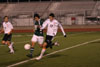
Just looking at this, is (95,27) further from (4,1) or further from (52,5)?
(4,1)

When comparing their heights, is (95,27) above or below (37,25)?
Answer: below

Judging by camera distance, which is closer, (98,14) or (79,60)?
(79,60)

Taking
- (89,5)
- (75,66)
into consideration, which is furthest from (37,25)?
(89,5)

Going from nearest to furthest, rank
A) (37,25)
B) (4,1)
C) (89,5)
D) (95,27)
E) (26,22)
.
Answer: (37,25), (95,27), (26,22), (89,5), (4,1)

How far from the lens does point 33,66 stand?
1052cm

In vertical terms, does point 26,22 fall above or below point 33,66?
below

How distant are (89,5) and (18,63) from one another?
3701cm

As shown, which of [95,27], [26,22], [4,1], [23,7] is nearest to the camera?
[95,27]

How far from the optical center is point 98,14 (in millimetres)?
39938

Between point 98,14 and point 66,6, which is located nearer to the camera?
point 98,14

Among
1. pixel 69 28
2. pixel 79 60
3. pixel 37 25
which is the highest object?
pixel 37 25

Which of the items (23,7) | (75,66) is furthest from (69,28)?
(75,66)

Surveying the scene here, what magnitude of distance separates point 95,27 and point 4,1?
910 inches

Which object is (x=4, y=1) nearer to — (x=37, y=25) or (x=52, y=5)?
(x=52, y=5)
